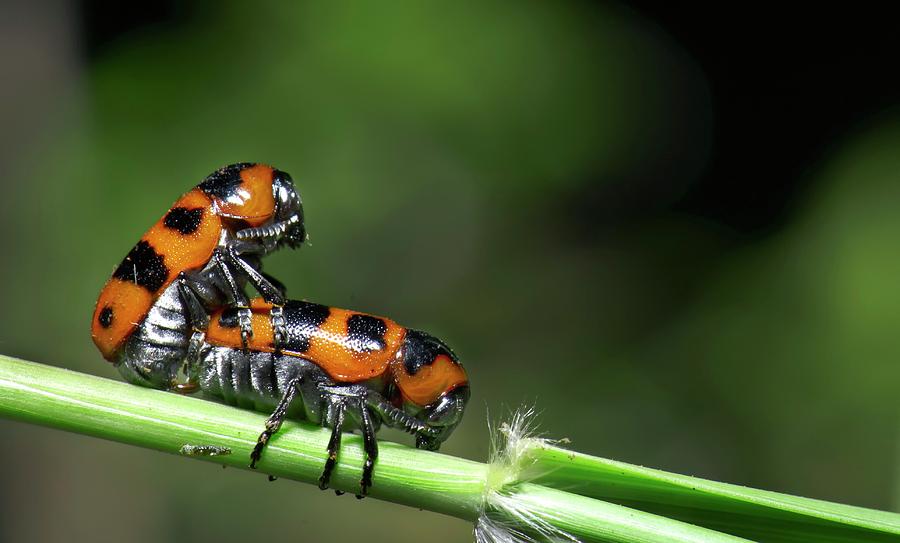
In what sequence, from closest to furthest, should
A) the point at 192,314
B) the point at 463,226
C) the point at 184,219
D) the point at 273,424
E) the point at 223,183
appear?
the point at 273,424 → the point at 192,314 → the point at 184,219 → the point at 223,183 → the point at 463,226

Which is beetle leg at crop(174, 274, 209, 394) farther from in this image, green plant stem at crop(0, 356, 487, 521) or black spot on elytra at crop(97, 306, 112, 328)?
green plant stem at crop(0, 356, 487, 521)

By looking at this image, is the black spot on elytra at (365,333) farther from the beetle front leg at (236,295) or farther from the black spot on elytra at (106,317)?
the black spot on elytra at (106,317)

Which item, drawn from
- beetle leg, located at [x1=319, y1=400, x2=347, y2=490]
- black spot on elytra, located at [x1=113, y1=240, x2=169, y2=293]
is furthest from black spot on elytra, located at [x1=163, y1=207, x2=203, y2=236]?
beetle leg, located at [x1=319, y1=400, x2=347, y2=490]

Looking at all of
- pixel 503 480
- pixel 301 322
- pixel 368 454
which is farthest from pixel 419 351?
pixel 503 480

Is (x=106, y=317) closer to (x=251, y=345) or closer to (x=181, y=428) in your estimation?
(x=251, y=345)

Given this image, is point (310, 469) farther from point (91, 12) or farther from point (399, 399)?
point (91, 12)

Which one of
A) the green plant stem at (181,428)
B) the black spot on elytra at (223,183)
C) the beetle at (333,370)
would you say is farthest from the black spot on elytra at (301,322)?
the green plant stem at (181,428)
